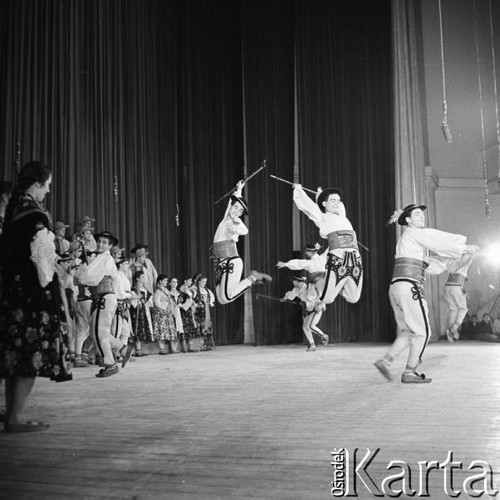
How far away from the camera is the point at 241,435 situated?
2.92m

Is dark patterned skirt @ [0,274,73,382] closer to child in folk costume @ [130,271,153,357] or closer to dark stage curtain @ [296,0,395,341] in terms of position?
child in folk costume @ [130,271,153,357]

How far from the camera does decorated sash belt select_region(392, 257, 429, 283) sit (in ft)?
15.9

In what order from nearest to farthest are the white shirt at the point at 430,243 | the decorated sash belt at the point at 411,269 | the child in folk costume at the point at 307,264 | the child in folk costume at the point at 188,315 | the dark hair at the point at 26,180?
1. the dark hair at the point at 26,180
2. the white shirt at the point at 430,243
3. the decorated sash belt at the point at 411,269
4. the child in folk costume at the point at 307,264
5. the child in folk costume at the point at 188,315

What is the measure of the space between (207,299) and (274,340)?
1580mm

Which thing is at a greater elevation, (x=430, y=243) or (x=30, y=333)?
(x=430, y=243)

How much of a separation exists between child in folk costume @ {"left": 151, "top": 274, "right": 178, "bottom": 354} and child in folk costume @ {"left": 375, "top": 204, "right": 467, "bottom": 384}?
14.9 ft

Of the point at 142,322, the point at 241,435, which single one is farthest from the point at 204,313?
the point at 241,435

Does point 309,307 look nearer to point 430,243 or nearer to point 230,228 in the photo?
point 230,228

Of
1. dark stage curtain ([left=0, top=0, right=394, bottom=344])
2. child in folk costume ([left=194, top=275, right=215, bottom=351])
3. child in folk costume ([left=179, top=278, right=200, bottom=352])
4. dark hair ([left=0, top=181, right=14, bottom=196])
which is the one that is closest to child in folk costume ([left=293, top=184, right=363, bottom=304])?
dark hair ([left=0, top=181, right=14, bottom=196])

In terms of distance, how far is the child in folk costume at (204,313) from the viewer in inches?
386

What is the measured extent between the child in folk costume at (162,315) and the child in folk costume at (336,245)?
3.98m

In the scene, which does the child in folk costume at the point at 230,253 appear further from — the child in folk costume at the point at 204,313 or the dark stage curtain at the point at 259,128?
the dark stage curtain at the point at 259,128

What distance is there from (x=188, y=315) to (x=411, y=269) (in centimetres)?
525

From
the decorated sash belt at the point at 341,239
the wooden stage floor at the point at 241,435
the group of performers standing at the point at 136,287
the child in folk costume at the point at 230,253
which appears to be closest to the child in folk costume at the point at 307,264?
the group of performers standing at the point at 136,287
